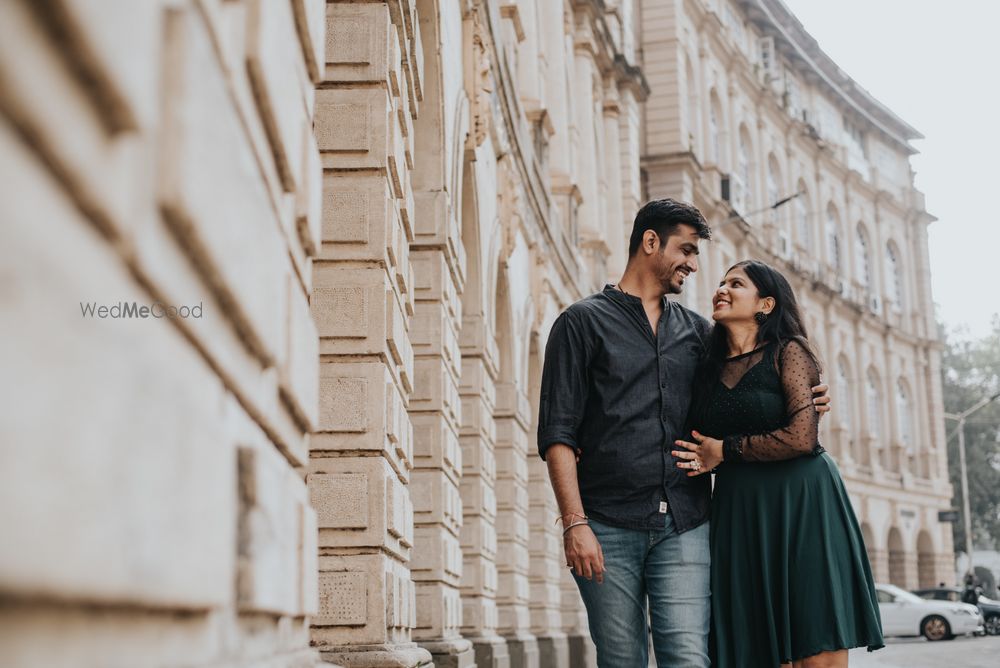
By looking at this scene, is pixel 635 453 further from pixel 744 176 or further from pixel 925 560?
pixel 925 560

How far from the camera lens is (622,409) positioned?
15.8 feet

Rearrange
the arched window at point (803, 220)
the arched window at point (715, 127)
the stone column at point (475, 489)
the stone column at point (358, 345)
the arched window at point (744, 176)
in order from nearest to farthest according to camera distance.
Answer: the stone column at point (358, 345), the stone column at point (475, 489), the arched window at point (715, 127), the arched window at point (744, 176), the arched window at point (803, 220)

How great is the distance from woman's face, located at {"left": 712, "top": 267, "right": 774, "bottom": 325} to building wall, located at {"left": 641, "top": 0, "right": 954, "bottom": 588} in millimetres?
30026

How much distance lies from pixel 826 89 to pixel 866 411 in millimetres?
11752

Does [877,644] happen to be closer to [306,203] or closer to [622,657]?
[622,657]

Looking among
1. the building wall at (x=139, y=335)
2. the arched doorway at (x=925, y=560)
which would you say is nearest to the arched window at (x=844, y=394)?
the arched doorway at (x=925, y=560)

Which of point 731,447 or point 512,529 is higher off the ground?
point 512,529

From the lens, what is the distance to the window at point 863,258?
51562 millimetres

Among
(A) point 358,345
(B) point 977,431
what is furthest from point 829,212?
(A) point 358,345

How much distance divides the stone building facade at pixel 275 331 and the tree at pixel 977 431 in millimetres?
46929

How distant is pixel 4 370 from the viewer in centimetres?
132

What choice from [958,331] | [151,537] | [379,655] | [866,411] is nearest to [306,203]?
[151,537]

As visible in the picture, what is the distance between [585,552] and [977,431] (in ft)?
211

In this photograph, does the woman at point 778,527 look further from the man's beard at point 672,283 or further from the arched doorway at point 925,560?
the arched doorway at point 925,560
